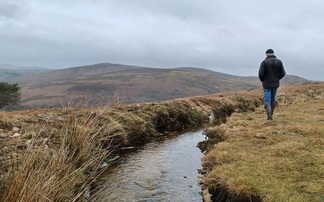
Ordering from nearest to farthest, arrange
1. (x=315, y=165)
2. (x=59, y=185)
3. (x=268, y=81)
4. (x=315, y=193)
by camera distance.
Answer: (x=59, y=185)
(x=315, y=193)
(x=315, y=165)
(x=268, y=81)

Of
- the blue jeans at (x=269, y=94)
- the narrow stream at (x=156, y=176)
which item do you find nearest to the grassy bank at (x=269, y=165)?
the narrow stream at (x=156, y=176)

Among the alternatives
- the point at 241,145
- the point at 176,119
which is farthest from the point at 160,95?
the point at 241,145

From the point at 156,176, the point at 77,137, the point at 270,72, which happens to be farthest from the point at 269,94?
the point at 77,137

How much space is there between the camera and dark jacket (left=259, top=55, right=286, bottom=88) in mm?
15648

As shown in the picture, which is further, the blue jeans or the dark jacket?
the blue jeans

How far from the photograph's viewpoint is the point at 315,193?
749 centimetres

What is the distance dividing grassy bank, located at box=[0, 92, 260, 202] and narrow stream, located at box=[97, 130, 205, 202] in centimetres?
78

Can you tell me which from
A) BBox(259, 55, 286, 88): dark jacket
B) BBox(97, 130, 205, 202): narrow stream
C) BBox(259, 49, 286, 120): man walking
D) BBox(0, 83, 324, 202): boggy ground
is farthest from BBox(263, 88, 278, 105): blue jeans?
BBox(97, 130, 205, 202): narrow stream

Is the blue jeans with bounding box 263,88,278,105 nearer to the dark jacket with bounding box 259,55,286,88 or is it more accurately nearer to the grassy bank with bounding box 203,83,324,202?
the dark jacket with bounding box 259,55,286,88

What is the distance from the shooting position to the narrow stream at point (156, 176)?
32.0 ft

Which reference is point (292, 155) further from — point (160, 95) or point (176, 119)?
point (160, 95)

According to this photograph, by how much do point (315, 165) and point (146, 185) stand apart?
493cm

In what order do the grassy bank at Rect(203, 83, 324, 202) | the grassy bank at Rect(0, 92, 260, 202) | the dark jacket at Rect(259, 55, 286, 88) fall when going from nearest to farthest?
the grassy bank at Rect(0, 92, 260, 202), the grassy bank at Rect(203, 83, 324, 202), the dark jacket at Rect(259, 55, 286, 88)

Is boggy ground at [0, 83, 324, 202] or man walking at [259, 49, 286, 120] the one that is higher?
man walking at [259, 49, 286, 120]
